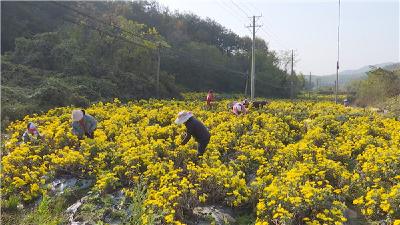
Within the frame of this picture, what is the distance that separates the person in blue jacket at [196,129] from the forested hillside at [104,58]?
183 inches

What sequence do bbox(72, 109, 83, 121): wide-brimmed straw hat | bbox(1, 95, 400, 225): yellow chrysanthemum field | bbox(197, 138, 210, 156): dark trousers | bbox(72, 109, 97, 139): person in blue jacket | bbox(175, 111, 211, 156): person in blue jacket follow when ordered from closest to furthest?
bbox(1, 95, 400, 225): yellow chrysanthemum field < bbox(175, 111, 211, 156): person in blue jacket < bbox(197, 138, 210, 156): dark trousers < bbox(72, 109, 83, 121): wide-brimmed straw hat < bbox(72, 109, 97, 139): person in blue jacket

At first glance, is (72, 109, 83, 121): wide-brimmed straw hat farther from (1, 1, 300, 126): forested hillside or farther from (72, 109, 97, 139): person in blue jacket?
(1, 1, 300, 126): forested hillside

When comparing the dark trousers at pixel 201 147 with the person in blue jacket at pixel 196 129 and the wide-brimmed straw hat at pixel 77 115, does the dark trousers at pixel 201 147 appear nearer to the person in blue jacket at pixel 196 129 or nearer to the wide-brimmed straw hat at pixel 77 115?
the person in blue jacket at pixel 196 129

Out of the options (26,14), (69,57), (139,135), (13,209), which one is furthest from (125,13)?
(13,209)

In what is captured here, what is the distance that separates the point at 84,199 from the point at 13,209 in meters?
1.54

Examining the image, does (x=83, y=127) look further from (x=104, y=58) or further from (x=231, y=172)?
(x=104, y=58)

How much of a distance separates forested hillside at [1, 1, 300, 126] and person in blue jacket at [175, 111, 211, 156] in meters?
4.65

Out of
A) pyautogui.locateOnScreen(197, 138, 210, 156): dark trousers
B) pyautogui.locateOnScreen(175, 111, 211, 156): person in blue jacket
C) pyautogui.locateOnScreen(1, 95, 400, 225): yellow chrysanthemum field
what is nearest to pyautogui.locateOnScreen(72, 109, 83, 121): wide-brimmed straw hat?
→ pyautogui.locateOnScreen(1, 95, 400, 225): yellow chrysanthemum field

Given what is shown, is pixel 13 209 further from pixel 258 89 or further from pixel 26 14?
pixel 258 89

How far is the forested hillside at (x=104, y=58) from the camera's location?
24.2 m

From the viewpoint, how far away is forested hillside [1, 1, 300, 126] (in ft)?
79.3

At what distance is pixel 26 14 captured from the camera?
1483 inches

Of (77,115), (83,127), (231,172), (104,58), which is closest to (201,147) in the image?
(231,172)

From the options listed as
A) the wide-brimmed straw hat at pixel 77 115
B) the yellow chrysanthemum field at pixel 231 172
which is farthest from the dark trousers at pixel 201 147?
the wide-brimmed straw hat at pixel 77 115
